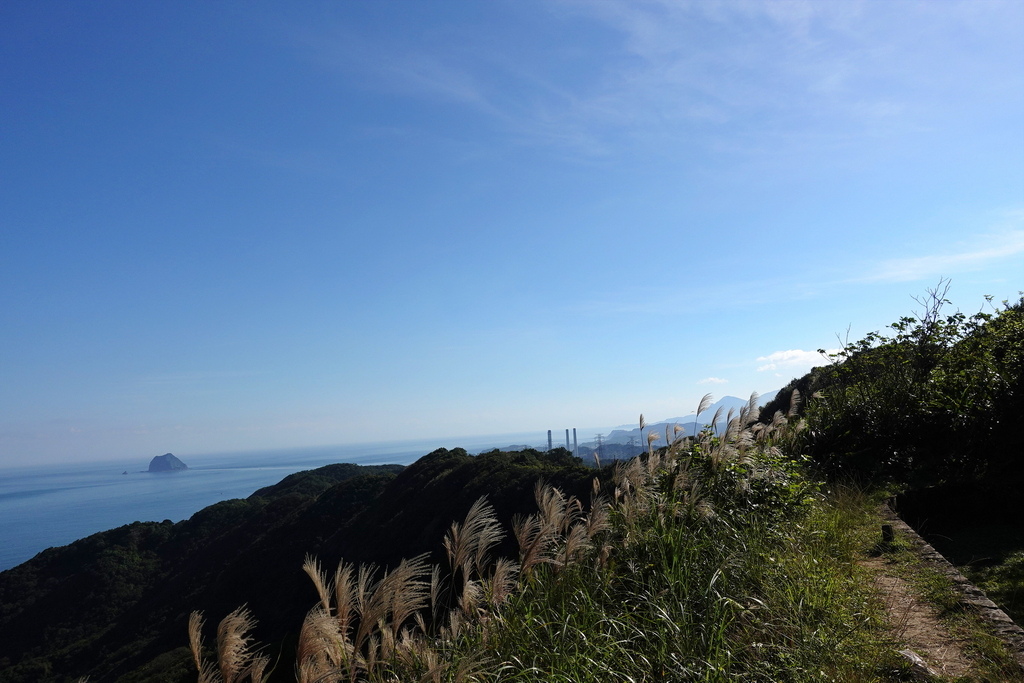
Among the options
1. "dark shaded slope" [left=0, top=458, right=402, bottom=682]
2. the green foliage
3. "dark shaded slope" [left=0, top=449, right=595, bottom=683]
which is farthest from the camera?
"dark shaded slope" [left=0, top=458, right=402, bottom=682]

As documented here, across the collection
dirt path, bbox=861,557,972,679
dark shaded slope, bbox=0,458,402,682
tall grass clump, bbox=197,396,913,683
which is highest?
tall grass clump, bbox=197,396,913,683

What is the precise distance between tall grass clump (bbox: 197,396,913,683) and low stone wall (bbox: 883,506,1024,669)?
1.94ft

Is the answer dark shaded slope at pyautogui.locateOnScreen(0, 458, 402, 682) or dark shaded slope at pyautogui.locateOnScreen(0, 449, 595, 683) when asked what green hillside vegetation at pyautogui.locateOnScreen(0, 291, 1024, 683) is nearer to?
dark shaded slope at pyautogui.locateOnScreen(0, 449, 595, 683)

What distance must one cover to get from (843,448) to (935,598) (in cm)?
665

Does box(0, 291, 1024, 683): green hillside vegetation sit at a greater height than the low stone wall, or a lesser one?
greater

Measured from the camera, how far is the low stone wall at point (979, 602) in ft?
10.3

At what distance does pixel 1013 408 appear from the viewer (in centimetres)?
732

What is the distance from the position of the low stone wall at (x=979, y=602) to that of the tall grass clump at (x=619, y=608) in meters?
0.59

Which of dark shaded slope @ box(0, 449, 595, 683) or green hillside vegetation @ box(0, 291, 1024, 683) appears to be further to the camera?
dark shaded slope @ box(0, 449, 595, 683)

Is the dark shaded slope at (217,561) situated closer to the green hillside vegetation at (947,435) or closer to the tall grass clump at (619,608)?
the green hillside vegetation at (947,435)

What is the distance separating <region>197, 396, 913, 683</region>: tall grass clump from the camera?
2.53m

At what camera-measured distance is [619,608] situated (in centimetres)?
342

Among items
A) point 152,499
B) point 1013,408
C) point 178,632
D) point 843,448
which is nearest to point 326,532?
point 178,632

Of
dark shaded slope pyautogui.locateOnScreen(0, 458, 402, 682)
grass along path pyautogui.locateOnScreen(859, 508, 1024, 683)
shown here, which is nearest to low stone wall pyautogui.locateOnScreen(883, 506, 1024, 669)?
grass along path pyautogui.locateOnScreen(859, 508, 1024, 683)
